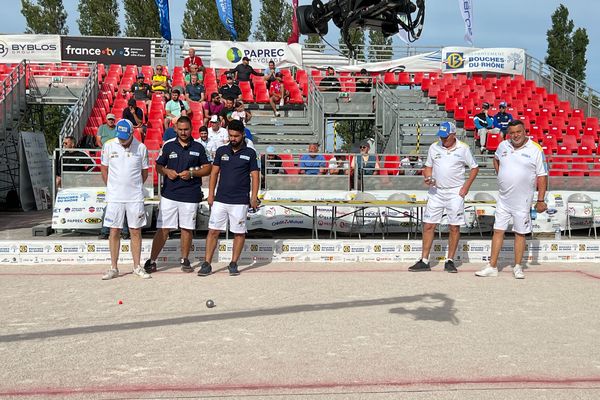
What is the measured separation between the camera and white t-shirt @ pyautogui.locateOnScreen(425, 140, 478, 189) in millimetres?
8336

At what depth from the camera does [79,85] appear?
778 inches

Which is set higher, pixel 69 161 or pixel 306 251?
pixel 69 161

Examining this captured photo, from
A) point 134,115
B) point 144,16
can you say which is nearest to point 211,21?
point 144,16

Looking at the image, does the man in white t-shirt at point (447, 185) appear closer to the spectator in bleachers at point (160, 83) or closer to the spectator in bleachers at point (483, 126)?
the spectator in bleachers at point (483, 126)

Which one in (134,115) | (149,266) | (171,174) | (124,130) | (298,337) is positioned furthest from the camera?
(134,115)

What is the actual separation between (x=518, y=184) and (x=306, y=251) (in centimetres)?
313

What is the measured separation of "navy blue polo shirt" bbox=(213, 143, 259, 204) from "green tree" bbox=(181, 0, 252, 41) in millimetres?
38829

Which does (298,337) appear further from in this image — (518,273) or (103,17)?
(103,17)

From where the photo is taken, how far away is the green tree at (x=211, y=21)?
4534 centimetres

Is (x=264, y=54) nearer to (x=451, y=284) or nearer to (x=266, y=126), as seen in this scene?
(x=266, y=126)

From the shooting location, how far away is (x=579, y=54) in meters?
47.8

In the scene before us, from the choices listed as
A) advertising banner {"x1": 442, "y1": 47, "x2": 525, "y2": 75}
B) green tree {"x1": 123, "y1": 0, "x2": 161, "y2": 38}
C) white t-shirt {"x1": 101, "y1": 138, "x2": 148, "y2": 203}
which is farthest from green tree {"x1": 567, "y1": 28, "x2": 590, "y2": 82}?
white t-shirt {"x1": 101, "y1": 138, "x2": 148, "y2": 203}

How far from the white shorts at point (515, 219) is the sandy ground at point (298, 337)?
0.65m

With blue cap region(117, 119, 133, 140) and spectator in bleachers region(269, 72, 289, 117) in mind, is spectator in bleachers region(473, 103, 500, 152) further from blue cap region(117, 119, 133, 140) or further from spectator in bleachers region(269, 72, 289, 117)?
blue cap region(117, 119, 133, 140)
